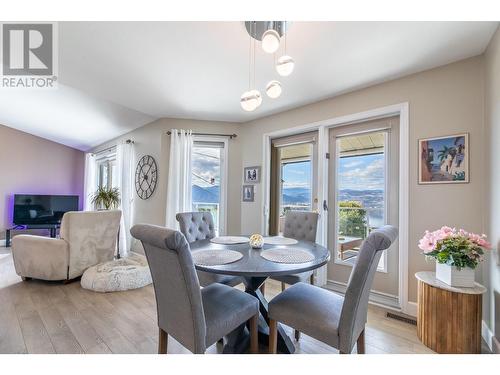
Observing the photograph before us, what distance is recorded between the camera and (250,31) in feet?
5.54

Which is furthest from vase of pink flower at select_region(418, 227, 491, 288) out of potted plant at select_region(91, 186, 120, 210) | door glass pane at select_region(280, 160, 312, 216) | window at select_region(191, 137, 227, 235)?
potted plant at select_region(91, 186, 120, 210)

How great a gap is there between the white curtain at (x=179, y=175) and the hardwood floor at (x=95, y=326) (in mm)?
1215

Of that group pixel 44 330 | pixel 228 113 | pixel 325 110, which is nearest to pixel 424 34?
pixel 325 110

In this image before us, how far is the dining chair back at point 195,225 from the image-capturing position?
7.72ft

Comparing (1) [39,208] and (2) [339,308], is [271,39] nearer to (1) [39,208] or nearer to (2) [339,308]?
(2) [339,308]

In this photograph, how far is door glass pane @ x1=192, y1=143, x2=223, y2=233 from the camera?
3852 millimetres

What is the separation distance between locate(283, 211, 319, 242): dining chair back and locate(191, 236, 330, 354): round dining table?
43 centimetres

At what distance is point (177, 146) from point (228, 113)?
3.11 ft

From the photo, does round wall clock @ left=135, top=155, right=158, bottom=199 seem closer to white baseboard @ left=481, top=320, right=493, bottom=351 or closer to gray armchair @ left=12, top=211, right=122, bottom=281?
gray armchair @ left=12, top=211, right=122, bottom=281

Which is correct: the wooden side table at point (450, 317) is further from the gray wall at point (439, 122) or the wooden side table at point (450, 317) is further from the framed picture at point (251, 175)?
the framed picture at point (251, 175)

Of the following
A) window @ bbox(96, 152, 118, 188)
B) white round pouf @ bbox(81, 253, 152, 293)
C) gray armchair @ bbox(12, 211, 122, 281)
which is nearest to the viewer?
white round pouf @ bbox(81, 253, 152, 293)

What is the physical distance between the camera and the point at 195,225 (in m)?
2.47

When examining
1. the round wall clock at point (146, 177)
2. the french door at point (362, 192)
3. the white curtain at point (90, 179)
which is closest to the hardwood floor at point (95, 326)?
the french door at point (362, 192)
